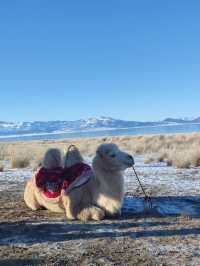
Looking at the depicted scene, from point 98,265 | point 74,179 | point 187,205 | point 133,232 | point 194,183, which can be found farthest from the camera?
point 194,183

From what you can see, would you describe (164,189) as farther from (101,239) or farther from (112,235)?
(101,239)

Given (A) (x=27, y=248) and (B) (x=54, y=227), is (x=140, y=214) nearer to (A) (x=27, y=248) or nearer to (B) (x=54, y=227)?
(B) (x=54, y=227)

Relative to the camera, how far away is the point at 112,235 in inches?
250

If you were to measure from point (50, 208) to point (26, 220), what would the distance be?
0.72 m

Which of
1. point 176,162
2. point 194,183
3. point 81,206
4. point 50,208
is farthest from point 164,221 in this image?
point 176,162

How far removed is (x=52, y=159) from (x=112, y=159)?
1.28m

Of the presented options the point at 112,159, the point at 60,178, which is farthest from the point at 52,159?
the point at 112,159

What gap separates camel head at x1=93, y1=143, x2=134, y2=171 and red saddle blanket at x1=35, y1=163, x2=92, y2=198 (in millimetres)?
287

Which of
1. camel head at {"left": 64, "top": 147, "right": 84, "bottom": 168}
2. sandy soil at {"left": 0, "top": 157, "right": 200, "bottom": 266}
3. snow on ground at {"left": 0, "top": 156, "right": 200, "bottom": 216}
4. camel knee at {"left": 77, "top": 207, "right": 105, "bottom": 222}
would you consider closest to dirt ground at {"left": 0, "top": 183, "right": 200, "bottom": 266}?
sandy soil at {"left": 0, "top": 157, "right": 200, "bottom": 266}

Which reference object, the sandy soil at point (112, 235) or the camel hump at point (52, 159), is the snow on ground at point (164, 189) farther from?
the camel hump at point (52, 159)

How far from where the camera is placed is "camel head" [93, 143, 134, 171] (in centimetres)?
740

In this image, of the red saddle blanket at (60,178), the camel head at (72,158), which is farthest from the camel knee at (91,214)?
the camel head at (72,158)

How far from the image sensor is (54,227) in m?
6.88

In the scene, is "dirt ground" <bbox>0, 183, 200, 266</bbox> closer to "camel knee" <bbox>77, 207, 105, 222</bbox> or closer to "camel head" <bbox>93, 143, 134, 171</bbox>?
"camel knee" <bbox>77, 207, 105, 222</bbox>
